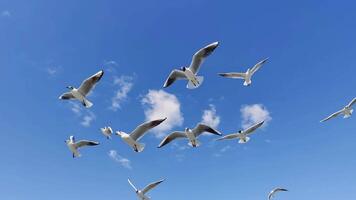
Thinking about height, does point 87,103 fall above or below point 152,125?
above

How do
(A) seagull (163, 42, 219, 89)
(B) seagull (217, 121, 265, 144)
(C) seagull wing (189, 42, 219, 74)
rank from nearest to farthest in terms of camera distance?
(C) seagull wing (189, 42, 219, 74) < (A) seagull (163, 42, 219, 89) < (B) seagull (217, 121, 265, 144)

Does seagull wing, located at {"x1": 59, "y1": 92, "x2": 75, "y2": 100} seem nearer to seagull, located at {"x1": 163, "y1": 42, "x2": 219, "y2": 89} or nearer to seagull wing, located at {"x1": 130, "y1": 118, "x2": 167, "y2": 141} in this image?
seagull wing, located at {"x1": 130, "y1": 118, "x2": 167, "y2": 141}

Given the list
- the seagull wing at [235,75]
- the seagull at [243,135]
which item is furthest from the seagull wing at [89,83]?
the seagull at [243,135]

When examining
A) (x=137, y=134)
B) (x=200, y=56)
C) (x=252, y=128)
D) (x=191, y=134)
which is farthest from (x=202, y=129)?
(x=252, y=128)

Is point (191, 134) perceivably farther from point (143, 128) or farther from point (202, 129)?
point (143, 128)

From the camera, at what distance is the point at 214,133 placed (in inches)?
953

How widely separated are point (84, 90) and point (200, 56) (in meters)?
6.12

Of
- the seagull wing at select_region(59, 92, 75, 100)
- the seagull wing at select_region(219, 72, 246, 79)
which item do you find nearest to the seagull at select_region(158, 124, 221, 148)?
the seagull wing at select_region(219, 72, 246, 79)

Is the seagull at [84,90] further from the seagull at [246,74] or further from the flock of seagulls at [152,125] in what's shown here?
the seagull at [246,74]

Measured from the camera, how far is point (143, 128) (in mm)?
23516

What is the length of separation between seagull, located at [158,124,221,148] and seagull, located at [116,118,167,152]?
121 centimetres

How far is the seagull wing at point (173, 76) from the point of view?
25.1 metres

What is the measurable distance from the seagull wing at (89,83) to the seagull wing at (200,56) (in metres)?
4.63

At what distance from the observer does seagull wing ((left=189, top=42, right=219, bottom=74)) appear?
23.4m
